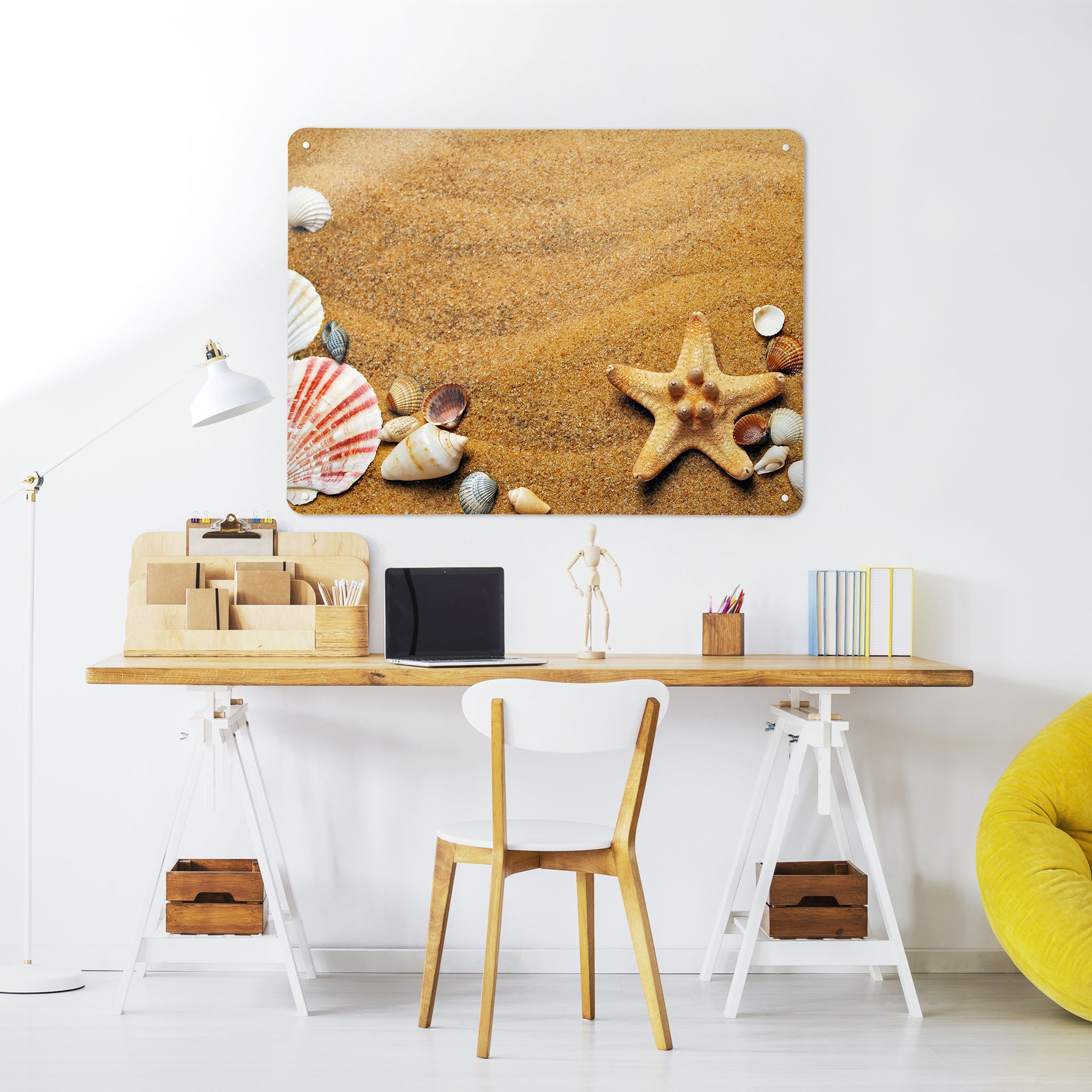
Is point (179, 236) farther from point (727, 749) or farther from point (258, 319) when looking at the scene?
point (727, 749)

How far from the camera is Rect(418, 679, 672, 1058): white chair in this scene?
1.99m

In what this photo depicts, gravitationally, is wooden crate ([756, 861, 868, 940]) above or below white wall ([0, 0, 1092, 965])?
below

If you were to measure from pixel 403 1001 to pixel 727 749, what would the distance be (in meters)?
0.97

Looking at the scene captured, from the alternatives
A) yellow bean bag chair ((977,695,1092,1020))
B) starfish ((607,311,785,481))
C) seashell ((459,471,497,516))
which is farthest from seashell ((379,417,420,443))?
yellow bean bag chair ((977,695,1092,1020))

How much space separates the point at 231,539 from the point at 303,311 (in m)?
0.59

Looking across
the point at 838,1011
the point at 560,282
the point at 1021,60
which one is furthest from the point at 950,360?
the point at 838,1011

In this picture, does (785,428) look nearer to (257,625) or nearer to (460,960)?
(257,625)

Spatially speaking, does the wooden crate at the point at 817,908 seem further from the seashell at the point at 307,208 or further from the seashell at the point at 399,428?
the seashell at the point at 307,208

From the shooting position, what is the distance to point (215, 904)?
7.68 ft

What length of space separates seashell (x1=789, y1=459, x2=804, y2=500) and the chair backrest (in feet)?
2.79

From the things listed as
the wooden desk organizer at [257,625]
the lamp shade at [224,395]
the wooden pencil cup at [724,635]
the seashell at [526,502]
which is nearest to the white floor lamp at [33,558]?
the lamp shade at [224,395]

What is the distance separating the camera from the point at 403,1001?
2.38 metres

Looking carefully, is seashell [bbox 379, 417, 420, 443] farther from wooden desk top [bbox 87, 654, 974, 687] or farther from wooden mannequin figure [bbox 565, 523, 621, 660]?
wooden desk top [bbox 87, 654, 974, 687]

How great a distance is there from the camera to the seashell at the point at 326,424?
8.66 ft
